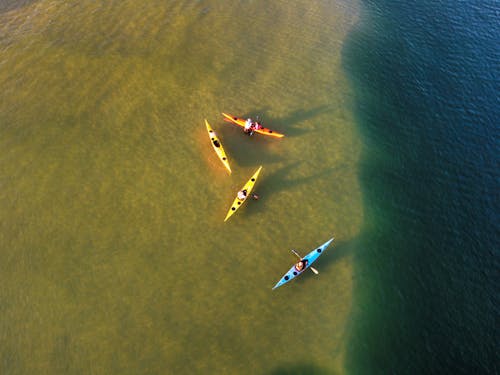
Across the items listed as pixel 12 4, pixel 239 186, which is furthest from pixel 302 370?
pixel 12 4

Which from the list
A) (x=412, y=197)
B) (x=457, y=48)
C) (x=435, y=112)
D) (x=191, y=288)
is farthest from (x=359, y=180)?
(x=457, y=48)

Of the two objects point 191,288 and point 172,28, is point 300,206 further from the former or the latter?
point 172,28

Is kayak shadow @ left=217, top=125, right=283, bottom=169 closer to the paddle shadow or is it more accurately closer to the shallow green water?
the shallow green water

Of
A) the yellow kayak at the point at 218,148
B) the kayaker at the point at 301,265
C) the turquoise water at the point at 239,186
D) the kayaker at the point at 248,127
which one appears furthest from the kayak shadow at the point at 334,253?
the kayaker at the point at 248,127

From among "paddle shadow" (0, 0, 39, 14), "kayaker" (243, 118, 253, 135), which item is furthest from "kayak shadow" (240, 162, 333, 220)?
"paddle shadow" (0, 0, 39, 14)

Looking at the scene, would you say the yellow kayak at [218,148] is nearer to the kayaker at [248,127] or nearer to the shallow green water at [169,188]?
the shallow green water at [169,188]

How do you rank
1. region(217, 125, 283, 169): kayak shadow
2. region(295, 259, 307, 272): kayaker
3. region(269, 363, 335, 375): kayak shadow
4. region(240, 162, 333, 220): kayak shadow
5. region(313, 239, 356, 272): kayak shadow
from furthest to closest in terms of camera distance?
region(217, 125, 283, 169): kayak shadow
region(240, 162, 333, 220): kayak shadow
region(313, 239, 356, 272): kayak shadow
region(295, 259, 307, 272): kayaker
region(269, 363, 335, 375): kayak shadow

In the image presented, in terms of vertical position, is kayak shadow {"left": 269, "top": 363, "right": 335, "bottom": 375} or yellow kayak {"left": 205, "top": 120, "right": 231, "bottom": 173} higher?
yellow kayak {"left": 205, "top": 120, "right": 231, "bottom": 173}
